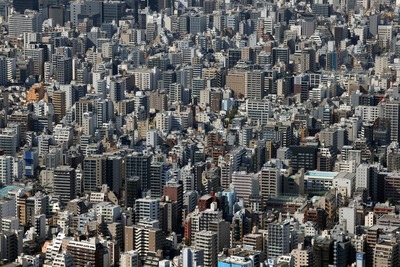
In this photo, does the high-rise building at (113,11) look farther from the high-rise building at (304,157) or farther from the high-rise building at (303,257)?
the high-rise building at (303,257)

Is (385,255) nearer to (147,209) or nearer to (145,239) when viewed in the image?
(145,239)

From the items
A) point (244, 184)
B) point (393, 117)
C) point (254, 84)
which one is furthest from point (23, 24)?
point (244, 184)

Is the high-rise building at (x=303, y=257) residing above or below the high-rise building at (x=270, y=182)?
below

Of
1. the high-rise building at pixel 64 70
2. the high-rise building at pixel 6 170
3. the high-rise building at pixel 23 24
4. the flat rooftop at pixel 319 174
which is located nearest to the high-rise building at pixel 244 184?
the flat rooftop at pixel 319 174

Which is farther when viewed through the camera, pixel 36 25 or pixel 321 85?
pixel 36 25

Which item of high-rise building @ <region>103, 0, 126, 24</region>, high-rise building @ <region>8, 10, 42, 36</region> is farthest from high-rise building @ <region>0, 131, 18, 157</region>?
high-rise building @ <region>103, 0, 126, 24</region>

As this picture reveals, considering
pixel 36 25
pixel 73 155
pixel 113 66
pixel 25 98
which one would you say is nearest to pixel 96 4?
pixel 36 25

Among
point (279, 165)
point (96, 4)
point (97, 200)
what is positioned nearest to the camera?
point (97, 200)

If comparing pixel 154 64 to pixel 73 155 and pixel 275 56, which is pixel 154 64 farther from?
pixel 73 155
